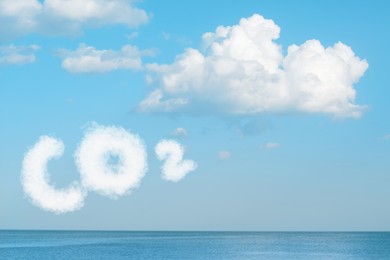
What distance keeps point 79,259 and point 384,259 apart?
69.4 m

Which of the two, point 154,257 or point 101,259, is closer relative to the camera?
point 101,259

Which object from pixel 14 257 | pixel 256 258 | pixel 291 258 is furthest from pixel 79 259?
pixel 291 258

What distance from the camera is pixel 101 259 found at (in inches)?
4892

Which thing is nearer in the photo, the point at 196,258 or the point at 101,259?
the point at 101,259

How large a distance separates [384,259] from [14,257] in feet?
279

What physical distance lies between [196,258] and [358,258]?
126 feet

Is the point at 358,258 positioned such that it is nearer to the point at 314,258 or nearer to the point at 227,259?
the point at 314,258

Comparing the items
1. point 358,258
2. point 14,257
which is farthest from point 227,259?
point 14,257

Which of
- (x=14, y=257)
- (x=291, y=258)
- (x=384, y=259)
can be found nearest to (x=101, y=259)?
(x=14, y=257)

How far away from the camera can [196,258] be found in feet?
436

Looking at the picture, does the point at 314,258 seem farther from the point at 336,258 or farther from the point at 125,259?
the point at 125,259

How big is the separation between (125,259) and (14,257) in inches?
1033

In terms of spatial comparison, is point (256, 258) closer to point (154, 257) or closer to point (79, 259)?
point (154, 257)

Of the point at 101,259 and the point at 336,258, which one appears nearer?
the point at 101,259
